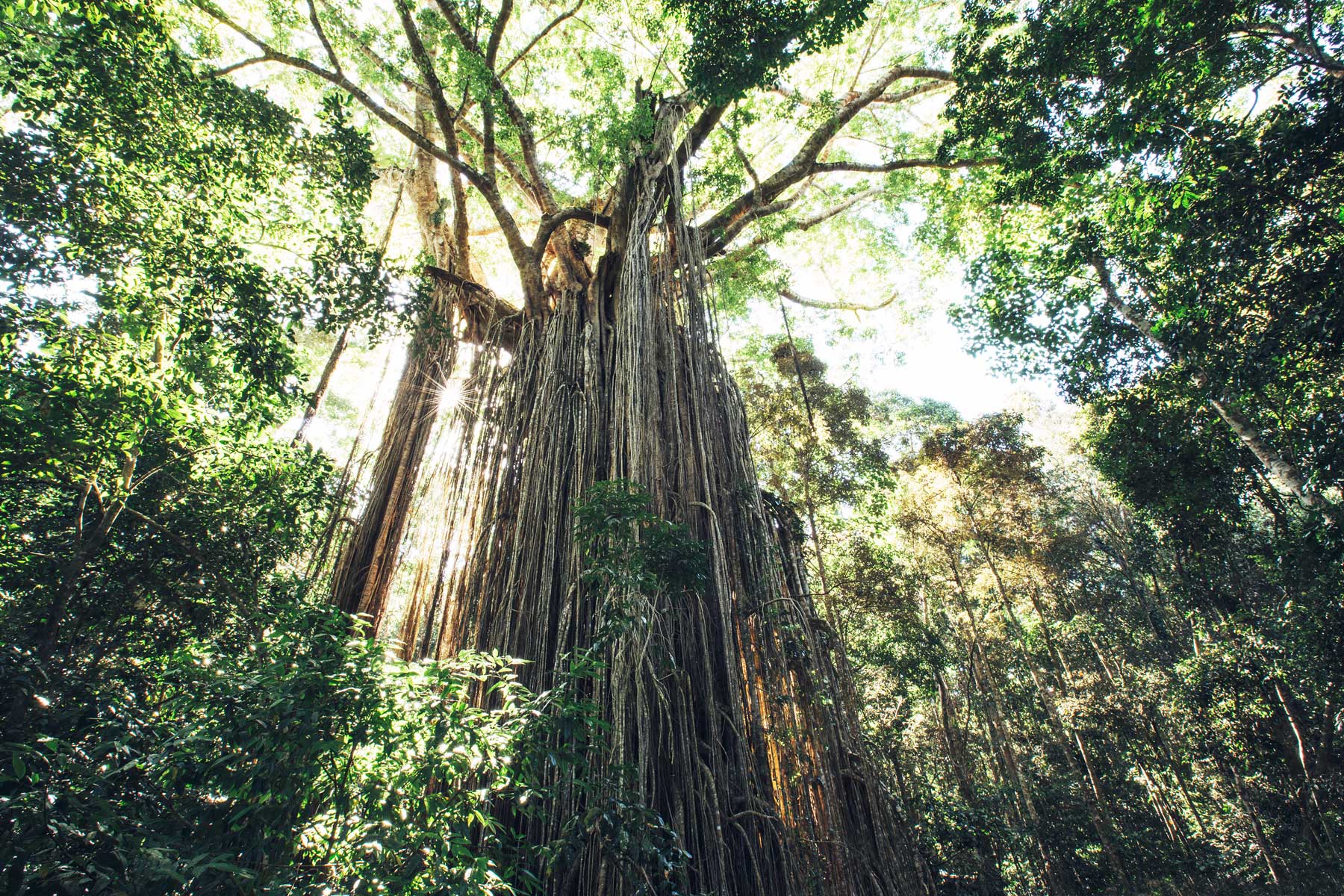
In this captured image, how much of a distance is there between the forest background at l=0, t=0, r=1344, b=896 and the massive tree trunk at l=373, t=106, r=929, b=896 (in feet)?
0.10

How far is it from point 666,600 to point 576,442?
1.49 meters

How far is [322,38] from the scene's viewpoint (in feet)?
14.0

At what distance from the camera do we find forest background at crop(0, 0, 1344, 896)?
162cm

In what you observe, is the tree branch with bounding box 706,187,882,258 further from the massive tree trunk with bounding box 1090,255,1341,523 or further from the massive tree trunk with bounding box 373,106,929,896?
the massive tree trunk with bounding box 1090,255,1341,523

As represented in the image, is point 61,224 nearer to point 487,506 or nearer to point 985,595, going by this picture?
point 487,506

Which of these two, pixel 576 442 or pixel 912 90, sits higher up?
pixel 912 90

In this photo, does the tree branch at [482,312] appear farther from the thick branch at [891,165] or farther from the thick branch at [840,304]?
the thick branch at [840,304]

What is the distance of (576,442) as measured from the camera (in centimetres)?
397

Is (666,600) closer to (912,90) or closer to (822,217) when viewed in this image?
(822,217)

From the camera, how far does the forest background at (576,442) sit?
1.62 m

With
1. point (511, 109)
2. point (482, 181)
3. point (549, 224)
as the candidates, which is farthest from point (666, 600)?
point (511, 109)

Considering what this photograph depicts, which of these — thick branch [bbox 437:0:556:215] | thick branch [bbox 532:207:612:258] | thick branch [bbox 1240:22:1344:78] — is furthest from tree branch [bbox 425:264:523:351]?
thick branch [bbox 1240:22:1344:78]

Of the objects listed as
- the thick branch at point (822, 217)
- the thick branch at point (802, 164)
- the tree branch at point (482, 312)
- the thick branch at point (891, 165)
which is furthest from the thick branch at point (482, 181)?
the thick branch at point (891, 165)

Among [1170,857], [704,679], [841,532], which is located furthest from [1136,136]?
[1170,857]
